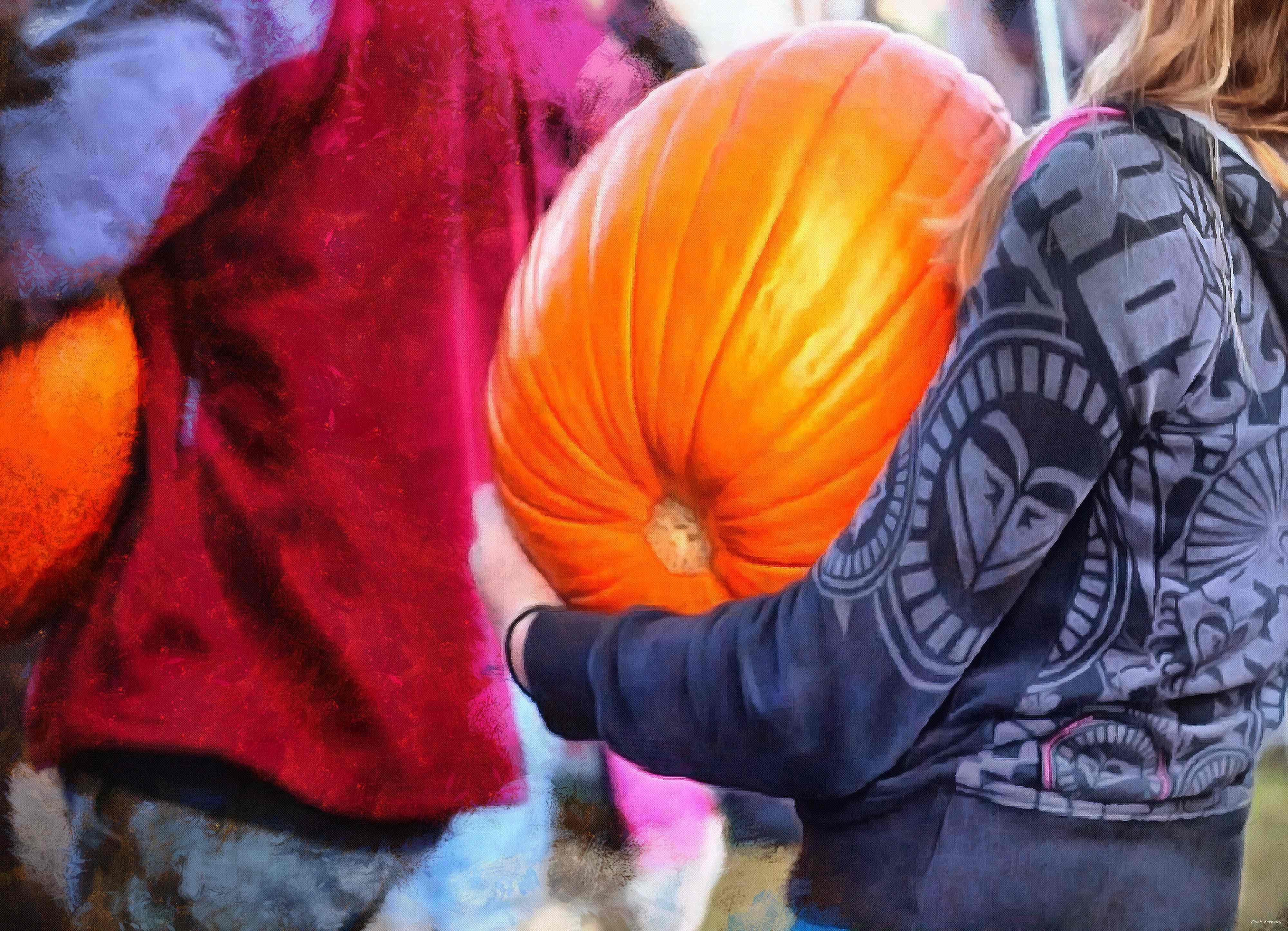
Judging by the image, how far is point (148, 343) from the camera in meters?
1.05

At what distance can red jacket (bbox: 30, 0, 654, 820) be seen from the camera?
1.02 m

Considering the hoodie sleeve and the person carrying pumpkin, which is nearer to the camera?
the person carrying pumpkin

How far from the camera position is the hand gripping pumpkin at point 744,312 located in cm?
86

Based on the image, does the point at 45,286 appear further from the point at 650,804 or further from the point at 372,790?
the point at 650,804

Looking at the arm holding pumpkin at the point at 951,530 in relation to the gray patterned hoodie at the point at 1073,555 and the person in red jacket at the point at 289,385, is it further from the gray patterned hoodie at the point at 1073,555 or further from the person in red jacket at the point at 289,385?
the person in red jacket at the point at 289,385

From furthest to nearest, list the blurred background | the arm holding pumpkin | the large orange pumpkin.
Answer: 1. the blurred background
2. the large orange pumpkin
3. the arm holding pumpkin

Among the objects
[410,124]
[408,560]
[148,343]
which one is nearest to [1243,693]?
[408,560]

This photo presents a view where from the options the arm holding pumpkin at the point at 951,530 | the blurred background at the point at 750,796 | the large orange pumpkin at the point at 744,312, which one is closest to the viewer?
the arm holding pumpkin at the point at 951,530

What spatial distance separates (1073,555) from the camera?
78 cm

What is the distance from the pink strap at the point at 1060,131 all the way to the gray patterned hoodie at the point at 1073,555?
1 cm

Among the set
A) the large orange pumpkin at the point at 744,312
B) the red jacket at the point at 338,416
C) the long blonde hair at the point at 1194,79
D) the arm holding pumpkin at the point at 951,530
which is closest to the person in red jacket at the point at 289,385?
the red jacket at the point at 338,416

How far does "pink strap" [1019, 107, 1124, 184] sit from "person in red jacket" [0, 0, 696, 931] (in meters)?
0.38

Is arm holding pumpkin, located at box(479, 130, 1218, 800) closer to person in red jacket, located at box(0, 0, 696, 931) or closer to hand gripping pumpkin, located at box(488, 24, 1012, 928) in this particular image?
hand gripping pumpkin, located at box(488, 24, 1012, 928)

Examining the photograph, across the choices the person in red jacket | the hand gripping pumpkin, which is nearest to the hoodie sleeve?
the person in red jacket
